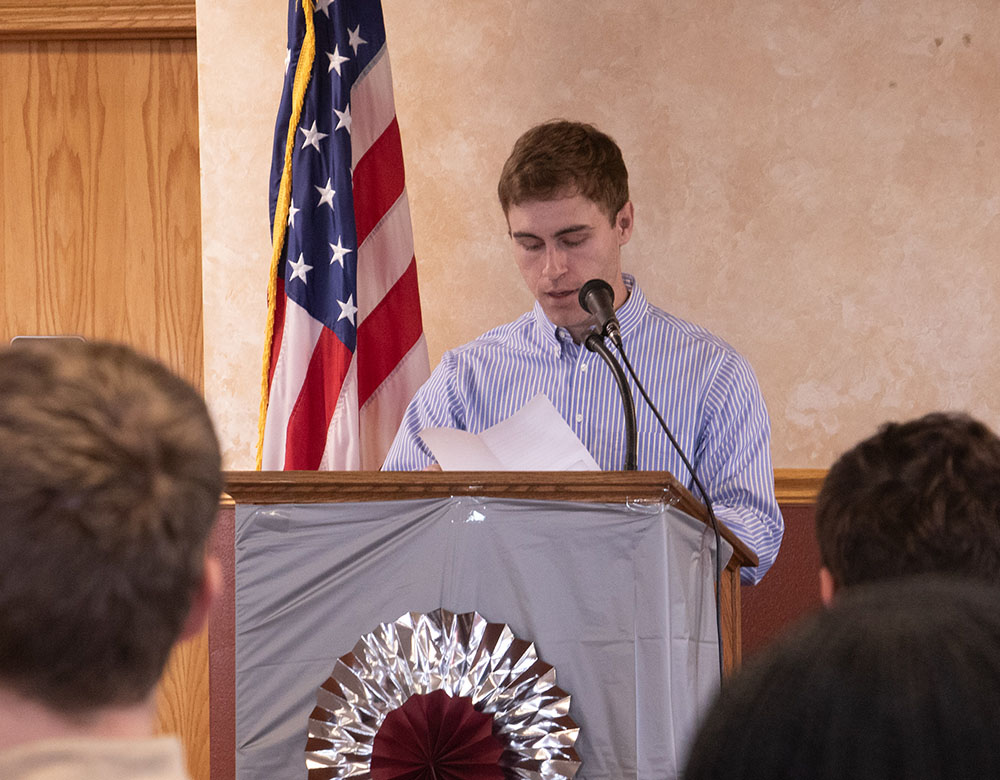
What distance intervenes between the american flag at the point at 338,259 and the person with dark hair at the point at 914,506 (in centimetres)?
210

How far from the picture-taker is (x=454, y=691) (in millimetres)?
1724

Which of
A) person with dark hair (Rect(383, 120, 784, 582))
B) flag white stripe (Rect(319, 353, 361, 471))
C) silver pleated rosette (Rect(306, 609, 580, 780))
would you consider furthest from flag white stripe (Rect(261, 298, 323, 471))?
silver pleated rosette (Rect(306, 609, 580, 780))

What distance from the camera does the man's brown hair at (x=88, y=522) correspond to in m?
0.74

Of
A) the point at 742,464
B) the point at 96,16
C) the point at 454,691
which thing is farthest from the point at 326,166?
the point at 454,691

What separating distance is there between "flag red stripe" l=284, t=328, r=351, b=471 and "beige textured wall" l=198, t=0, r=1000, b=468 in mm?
447

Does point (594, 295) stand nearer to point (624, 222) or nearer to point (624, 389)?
point (624, 389)

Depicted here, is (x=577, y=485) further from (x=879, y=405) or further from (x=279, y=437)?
(x=879, y=405)

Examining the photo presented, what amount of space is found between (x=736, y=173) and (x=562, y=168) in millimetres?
1079

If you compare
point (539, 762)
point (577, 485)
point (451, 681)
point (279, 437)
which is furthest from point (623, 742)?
point (279, 437)

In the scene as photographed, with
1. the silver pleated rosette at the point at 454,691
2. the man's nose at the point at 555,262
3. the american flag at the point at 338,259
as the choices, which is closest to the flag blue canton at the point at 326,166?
A: the american flag at the point at 338,259

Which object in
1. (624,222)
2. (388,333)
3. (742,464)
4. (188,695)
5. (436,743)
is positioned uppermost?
(624,222)

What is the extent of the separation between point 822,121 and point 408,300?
4.27ft

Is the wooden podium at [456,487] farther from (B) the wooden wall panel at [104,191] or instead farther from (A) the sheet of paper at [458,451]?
(B) the wooden wall panel at [104,191]

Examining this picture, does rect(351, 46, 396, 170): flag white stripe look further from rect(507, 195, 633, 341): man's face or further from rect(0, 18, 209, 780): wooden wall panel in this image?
rect(507, 195, 633, 341): man's face
